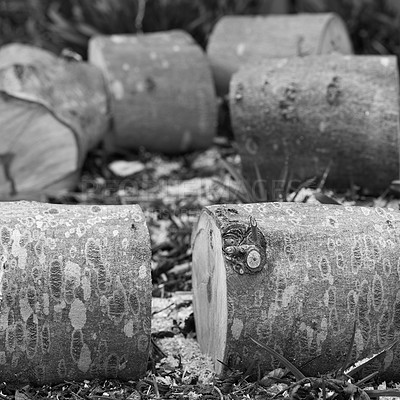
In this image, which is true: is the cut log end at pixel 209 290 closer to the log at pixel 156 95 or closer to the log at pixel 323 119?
the log at pixel 323 119

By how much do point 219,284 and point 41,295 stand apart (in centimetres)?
43

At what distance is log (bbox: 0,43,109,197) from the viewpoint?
3.48 meters

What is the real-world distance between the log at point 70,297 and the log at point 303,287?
21cm

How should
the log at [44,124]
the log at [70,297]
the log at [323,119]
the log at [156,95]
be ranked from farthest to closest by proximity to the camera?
the log at [156,95], the log at [44,124], the log at [323,119], the log at [70,297]

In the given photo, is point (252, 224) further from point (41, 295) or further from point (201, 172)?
point (201, 172)

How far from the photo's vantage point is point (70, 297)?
80.7 inches

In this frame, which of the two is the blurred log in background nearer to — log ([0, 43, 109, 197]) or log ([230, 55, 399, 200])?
log ([0, 43, 109, 197])

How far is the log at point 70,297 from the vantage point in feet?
6.68

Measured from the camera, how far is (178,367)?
229 centimetres

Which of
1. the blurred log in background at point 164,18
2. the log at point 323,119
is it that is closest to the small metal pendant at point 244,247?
the log at point 323,119

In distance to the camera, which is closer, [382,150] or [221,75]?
[382,150]

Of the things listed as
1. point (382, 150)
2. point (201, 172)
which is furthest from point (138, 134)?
point (382, 150)

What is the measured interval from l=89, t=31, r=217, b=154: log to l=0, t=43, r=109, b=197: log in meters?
0.17

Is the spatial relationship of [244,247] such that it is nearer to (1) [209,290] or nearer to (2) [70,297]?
(1) [209,290]
